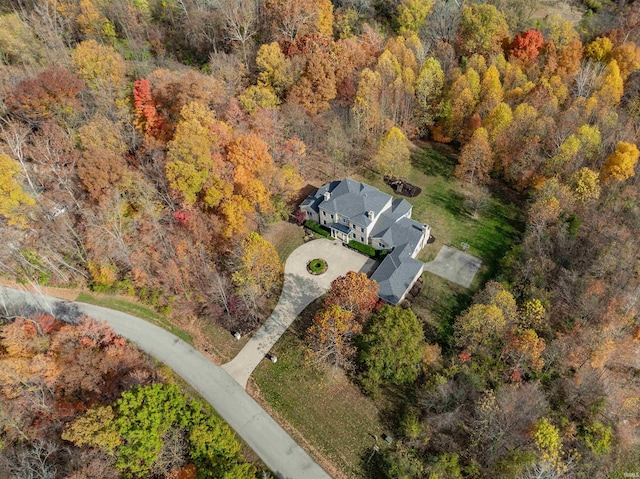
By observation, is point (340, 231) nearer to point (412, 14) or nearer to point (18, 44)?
point (412, 14)

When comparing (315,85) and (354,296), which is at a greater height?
(315,85)

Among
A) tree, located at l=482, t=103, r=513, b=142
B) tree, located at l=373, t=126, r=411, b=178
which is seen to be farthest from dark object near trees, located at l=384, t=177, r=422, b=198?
tree, located at l=482, t=103, r=513, b=142

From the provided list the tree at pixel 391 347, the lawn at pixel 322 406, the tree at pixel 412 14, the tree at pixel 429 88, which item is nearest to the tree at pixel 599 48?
the tree at pixel 429 88

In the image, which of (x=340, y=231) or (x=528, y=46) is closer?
(x=340, y=231)

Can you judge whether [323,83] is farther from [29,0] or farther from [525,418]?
[29,0]

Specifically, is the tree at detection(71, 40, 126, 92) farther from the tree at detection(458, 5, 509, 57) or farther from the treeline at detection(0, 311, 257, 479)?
the tree at detection(458, 5, 509, 57)

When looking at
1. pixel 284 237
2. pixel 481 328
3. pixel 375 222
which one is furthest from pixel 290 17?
pixel 481 328

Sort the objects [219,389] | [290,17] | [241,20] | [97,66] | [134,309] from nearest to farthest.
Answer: [219,389] < [134,309] < [97,66] < [290,17] < [241,20]

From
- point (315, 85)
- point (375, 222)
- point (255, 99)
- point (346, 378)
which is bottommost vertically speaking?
point (346, 378)
